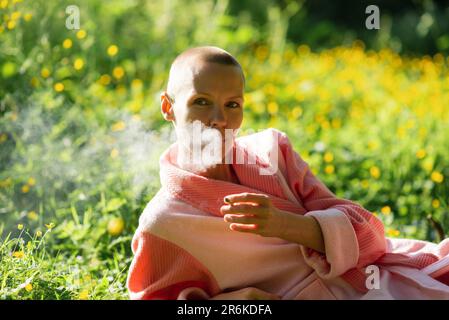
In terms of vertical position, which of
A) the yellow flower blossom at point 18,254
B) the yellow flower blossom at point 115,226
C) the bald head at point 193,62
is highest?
the bald head at point 193,62

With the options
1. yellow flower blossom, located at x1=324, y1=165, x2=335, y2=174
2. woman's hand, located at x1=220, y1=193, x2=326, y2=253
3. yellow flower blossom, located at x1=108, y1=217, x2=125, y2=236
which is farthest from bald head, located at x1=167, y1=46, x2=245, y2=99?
yellow flower blossom, located at x1=324, y1=165, x2=335, y2=174

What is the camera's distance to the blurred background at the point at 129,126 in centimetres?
294

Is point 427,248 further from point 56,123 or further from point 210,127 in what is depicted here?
point 56,123

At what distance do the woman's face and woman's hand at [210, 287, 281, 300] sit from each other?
0.47 metres

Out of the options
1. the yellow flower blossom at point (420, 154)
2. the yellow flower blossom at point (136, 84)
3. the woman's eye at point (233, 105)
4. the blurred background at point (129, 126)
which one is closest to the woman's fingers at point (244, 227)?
the woman's eye at point (233, 105)

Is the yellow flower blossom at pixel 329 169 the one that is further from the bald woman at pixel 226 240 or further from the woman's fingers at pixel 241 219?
the woman's fingers at pixel 241 219

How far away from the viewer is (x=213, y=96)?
2096 mm

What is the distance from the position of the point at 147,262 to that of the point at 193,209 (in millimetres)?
219

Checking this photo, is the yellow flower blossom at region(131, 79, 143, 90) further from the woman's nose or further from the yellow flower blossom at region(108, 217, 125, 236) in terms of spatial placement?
the woman's nose

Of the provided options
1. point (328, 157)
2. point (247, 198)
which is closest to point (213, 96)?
point (247, 198)

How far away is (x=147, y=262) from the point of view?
6.89 ft

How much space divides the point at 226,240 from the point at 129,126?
5.64 ft
